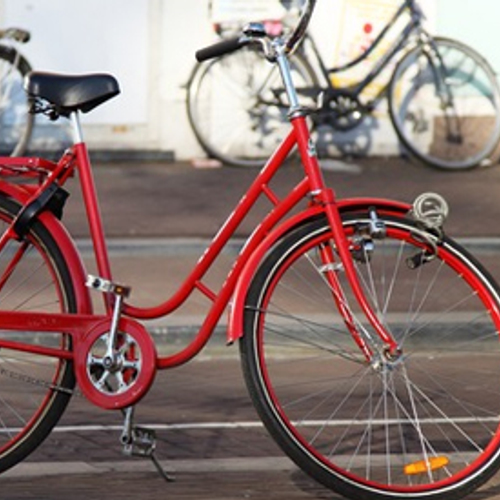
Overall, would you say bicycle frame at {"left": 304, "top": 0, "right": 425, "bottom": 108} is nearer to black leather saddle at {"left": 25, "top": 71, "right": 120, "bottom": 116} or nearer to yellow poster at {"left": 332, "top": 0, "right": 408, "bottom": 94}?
yellow poster at {"left": 332, "top": 0, "right": 408, "bottom": 94}

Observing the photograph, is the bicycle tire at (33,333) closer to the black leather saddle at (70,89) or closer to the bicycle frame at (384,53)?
the black leather saddle at (70,89)

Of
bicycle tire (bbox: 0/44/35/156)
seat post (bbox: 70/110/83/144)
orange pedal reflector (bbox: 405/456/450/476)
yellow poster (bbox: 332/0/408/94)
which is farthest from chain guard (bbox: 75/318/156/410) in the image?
yellow poster (bbox: 332/0/408/94)

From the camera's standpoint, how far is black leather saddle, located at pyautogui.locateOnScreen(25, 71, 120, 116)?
5.73m

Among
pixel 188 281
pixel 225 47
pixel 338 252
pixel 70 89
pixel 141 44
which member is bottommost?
pixel 141 44

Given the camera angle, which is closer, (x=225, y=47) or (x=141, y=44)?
(x=225, y=47)

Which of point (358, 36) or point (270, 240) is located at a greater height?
point (270, 240)

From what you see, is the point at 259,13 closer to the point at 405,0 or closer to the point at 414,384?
the point at 405,0

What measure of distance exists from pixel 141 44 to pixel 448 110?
2.12m

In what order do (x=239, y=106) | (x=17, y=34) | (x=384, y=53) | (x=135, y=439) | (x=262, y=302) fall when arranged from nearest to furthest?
(x=262, y=302) → (x=135, y=439) → (x=17, y=34) → (x=239, y=106) → (x=384, y=53)

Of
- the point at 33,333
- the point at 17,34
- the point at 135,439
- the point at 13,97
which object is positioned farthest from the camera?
the point at 13,97

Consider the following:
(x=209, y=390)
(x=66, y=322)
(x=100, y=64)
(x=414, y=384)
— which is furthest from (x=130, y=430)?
(x=100, y=64)

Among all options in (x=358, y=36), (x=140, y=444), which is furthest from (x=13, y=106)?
(x=140, y=444)

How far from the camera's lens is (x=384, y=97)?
12734mm

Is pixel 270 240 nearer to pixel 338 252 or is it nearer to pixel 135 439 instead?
pixel 338 252
